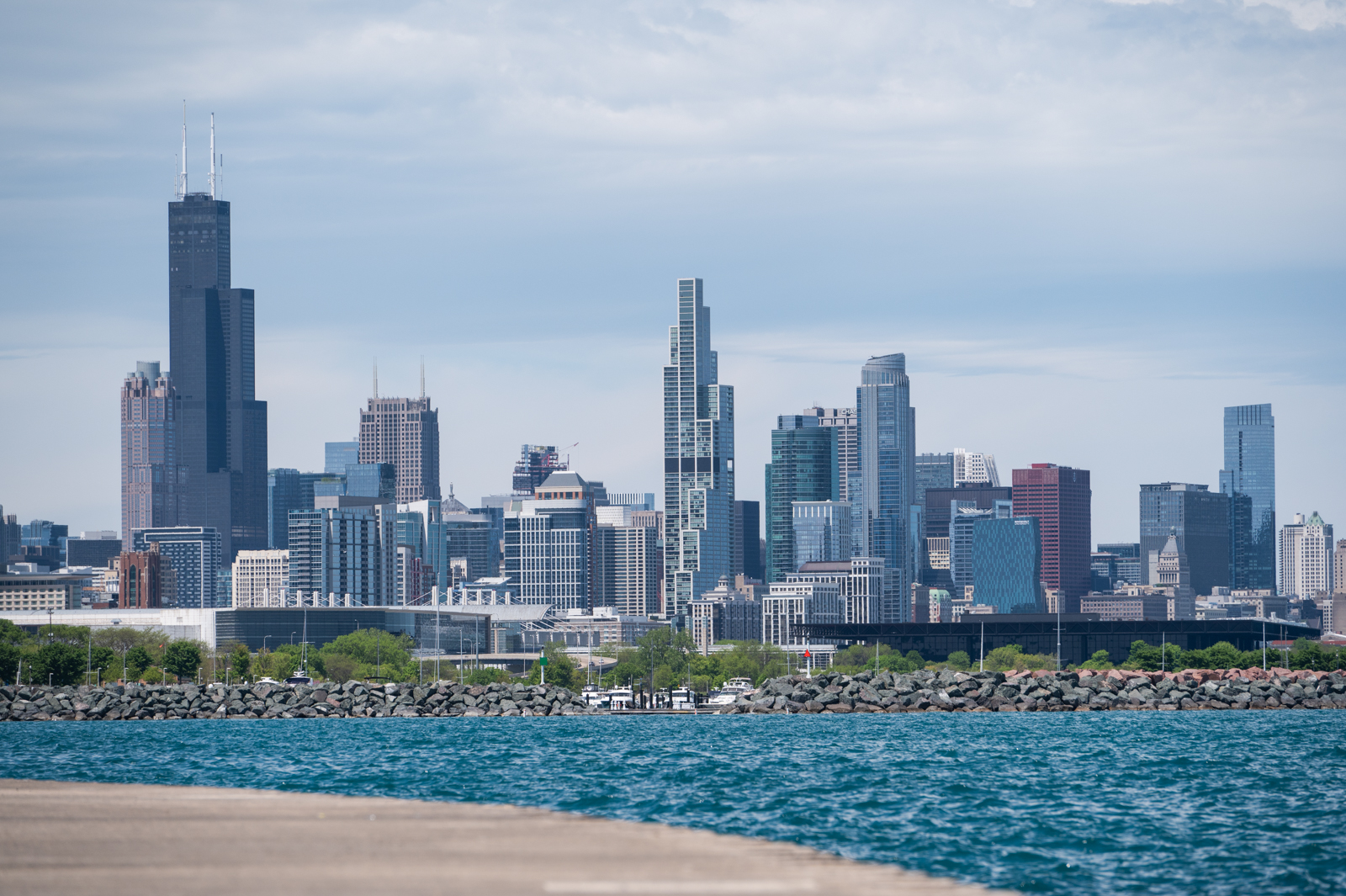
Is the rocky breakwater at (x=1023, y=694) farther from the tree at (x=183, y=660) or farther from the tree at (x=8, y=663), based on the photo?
the tree at (x=8, y=663)

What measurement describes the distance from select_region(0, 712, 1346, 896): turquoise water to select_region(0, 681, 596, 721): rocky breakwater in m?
25.4

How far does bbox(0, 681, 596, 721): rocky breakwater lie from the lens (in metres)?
133

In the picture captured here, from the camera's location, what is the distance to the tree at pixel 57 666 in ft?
574

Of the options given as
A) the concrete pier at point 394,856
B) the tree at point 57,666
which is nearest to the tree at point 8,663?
the tree at point 57,666

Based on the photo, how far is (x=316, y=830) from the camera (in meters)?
26.4

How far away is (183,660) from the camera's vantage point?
18662 cm

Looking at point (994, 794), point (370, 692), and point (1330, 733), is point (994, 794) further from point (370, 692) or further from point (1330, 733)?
point (370, 692)

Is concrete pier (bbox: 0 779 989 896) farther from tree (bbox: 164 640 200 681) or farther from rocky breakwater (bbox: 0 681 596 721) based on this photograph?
tree (bbox: 164 640 200 681)

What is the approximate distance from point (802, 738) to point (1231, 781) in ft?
110

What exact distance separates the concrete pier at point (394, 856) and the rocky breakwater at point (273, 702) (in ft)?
352

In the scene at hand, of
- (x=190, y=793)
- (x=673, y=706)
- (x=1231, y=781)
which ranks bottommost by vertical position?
(x=673, y=706)

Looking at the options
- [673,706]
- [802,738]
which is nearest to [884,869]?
[802,738]

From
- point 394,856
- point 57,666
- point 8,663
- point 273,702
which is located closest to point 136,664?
point 57,666

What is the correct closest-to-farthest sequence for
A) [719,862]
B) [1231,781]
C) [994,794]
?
[719,862] < [994,794] < [1231,781]
